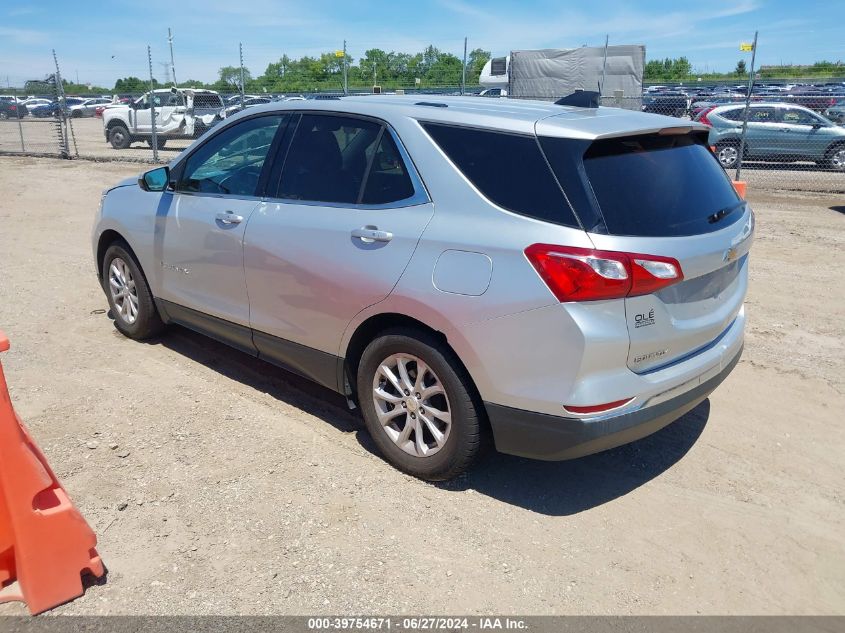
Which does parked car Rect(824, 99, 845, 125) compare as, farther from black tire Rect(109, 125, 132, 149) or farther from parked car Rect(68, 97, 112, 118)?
parked car Rect(68, 97, 112, 118)

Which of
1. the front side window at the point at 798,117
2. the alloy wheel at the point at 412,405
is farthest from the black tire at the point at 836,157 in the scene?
the alloy wheel at the point at 412,405

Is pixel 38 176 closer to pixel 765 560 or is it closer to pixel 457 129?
pixel 457 129

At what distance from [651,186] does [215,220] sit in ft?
8.55

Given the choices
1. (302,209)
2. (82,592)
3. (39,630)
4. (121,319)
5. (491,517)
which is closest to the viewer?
(39,630)

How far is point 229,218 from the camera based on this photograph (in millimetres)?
4309

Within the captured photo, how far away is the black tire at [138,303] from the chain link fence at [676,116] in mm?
5548

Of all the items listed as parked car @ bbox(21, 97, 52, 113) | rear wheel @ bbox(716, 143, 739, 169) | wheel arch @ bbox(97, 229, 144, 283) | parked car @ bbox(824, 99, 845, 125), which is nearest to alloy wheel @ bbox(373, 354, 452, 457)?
wheel arch @ bbox(97, 229, 144, 283)

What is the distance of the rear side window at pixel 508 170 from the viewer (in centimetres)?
304

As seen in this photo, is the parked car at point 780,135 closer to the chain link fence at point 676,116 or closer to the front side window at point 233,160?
the chain link fence at point 676,116

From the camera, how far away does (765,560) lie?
10.1 ft

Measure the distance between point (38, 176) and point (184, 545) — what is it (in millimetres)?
15756

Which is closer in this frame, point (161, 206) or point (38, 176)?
point (161, 206)

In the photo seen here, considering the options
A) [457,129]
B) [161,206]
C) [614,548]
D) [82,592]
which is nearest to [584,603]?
[614,548]

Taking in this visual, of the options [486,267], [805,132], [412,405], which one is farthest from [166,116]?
[486,267]
